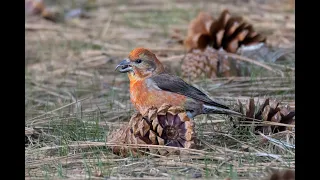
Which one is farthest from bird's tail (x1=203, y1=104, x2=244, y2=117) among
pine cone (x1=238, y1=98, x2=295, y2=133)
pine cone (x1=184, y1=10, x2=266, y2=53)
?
pine cone (x1=184, y1=10, x2=266, y2=53)

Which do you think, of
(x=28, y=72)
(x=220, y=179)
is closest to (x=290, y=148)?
(x=220, y=179)

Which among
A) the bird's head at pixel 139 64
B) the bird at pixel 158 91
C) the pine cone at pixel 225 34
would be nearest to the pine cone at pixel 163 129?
the bird at pixel 158 91

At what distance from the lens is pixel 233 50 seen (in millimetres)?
7168

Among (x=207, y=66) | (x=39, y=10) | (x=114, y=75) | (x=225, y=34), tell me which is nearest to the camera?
(x=207, y=66)

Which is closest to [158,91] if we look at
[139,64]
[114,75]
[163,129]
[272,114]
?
[139,64]

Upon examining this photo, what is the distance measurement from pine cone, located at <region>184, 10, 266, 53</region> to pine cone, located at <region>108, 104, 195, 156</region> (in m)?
3.05

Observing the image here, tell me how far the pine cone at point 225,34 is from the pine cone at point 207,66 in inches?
22.5

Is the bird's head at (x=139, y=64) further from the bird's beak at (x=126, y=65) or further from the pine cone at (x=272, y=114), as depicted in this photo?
the pine cone at (x=272, y=114)

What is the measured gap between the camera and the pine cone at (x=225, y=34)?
283 inches

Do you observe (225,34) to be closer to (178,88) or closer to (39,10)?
(178,88)

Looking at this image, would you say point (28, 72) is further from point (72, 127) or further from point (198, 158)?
point (198, 158)

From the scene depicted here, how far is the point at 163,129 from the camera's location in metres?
4.26

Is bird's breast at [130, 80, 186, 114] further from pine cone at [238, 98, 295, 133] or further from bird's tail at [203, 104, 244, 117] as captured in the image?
pine cone at [238, 98, 295, 133]

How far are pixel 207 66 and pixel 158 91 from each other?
69.9 inches
